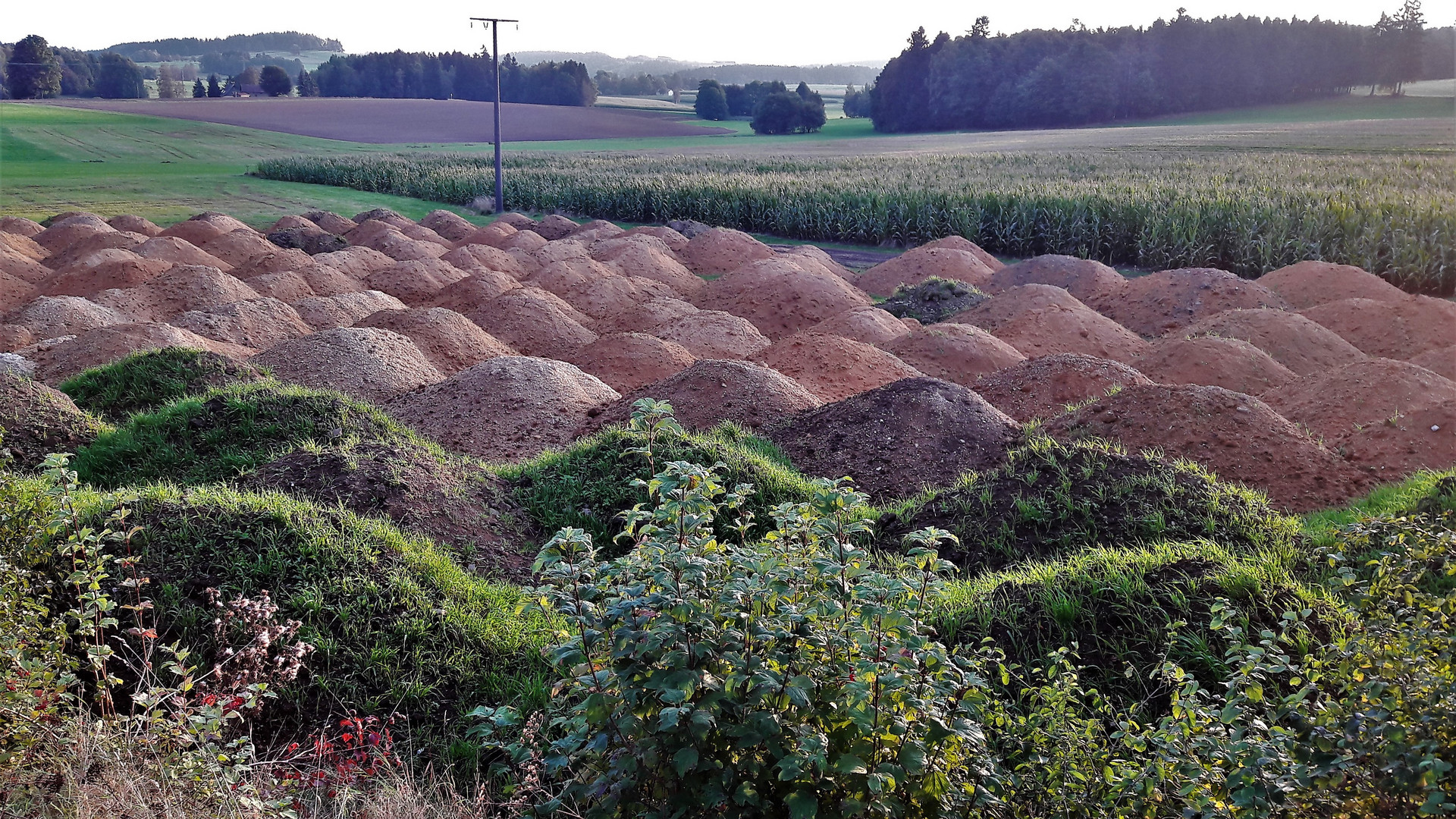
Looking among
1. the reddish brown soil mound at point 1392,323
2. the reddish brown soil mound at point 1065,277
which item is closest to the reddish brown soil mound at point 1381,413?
the reddish brown soil mound at point 1392,323

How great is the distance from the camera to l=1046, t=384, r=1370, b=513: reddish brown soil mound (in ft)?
21.1

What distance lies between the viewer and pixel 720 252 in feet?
64.0

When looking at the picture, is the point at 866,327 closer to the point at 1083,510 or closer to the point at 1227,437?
the point at 1227,437

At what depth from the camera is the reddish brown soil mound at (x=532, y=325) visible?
12.7m

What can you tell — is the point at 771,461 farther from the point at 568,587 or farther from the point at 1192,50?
the point at 1192,50

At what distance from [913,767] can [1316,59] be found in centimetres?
7823

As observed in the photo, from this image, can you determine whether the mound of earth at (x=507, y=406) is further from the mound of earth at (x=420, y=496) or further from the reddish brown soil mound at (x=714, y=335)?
the reddish brown soil mound at (x=714, y=335)

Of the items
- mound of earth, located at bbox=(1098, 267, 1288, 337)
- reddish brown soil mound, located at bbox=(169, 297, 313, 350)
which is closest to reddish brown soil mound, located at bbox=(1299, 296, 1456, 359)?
mound of earth, located at bbox=(1098, 267, 1288, 337)

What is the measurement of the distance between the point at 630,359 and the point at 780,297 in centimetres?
467

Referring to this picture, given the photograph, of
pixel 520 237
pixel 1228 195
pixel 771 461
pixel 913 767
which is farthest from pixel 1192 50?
pixel 913 767

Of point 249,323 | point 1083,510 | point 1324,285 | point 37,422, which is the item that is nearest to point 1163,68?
point 1324,285

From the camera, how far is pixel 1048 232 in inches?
834

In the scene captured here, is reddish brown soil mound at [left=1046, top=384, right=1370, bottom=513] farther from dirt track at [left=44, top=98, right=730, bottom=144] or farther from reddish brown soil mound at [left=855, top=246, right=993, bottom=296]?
dirt track at [left=44, top=98, right=730, bottom=144]

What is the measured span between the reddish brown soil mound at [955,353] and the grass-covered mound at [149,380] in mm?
6875
